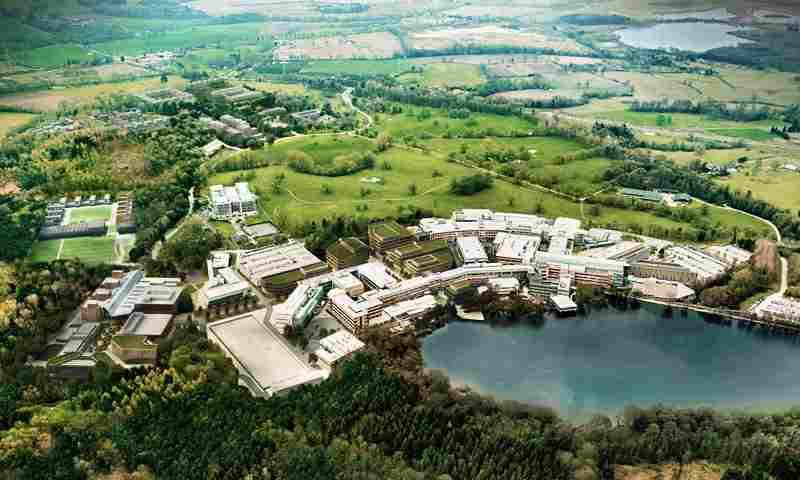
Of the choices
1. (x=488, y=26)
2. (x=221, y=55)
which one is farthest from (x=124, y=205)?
(x=488, y=26)

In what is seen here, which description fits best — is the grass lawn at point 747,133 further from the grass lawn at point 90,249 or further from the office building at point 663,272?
the grass lawn at point 90,249

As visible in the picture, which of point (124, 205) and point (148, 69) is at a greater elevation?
point (148, 69)

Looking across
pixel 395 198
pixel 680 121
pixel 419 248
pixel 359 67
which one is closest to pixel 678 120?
pixel 680 121

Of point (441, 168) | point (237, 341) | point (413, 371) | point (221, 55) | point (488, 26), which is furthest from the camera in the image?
point (488, 26)

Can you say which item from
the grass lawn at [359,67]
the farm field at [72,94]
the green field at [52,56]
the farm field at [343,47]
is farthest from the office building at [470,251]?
the farm field at [343,47]

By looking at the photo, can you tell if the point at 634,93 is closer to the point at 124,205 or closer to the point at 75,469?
the point at 124,205

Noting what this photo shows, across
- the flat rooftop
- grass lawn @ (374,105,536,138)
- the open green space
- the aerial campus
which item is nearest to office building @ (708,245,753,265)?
the aerial campus
